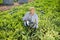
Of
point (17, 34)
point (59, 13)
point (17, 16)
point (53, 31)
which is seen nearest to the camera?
point (17, 34)

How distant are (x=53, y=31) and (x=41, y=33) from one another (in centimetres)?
52

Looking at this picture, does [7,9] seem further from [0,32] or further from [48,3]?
[0,32]

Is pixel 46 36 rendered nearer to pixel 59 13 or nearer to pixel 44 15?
pixel 44 15

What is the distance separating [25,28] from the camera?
352 inches

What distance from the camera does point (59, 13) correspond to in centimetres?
1135

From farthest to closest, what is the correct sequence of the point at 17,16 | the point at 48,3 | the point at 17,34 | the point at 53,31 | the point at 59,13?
the point at 48,3 → the point at 59,13 → the point at 17,16 → the point at 53,31 → the point at 17,34

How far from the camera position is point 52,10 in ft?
38.7

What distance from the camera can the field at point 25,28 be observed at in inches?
342

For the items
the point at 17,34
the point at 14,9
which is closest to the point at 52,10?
the point at 14,9

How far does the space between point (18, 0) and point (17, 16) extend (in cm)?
327

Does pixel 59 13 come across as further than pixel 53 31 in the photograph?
Yes

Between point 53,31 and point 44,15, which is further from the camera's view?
point 44,15

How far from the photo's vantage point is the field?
8.68 meters

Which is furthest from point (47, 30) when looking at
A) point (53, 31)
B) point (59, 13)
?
point (59, 13)
